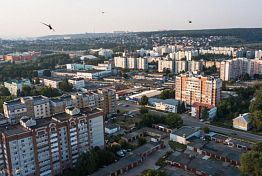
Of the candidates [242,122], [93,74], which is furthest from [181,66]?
[242,122]

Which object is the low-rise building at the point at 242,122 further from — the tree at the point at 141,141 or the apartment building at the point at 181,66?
the apartment building at the point at 181,66

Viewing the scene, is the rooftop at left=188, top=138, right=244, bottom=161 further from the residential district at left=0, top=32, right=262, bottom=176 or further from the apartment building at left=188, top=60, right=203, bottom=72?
the apartment building at left=188, top=60, right=203, bottom=72

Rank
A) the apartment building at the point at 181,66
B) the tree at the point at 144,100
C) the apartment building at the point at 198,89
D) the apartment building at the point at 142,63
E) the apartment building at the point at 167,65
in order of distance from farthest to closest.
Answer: the apartment building at the point at 142,63, the apartment building at the point at 167,65, the apartment building at the point at 181,66, the tree at the point at 144,100, the apartment building at the point at 198,89

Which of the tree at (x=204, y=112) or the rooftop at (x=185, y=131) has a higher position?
the tree at (x=204, y=112)

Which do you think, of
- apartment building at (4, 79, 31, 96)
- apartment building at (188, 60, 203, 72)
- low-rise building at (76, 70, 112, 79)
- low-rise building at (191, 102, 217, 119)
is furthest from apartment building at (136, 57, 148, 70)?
low-rise building at (191, 102, 217, 119)

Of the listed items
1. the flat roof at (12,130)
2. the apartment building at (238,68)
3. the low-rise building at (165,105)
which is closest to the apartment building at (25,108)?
the flat roof at (12,130)

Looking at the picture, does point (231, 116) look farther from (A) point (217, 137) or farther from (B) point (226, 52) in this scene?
(B) point (226, 52)
